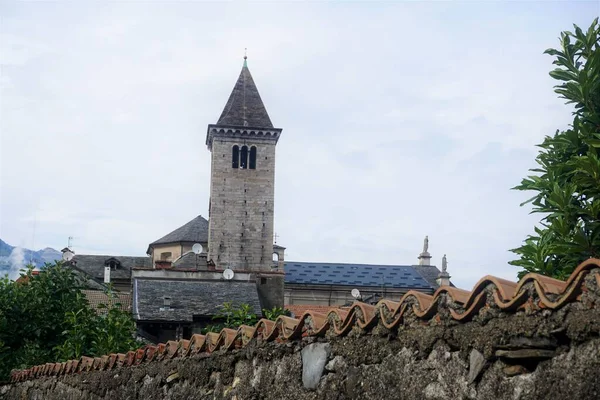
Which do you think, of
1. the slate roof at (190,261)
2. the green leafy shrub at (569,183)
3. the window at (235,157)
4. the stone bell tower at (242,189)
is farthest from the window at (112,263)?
the green leafy shrub at (569,183)

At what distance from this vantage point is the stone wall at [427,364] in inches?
105

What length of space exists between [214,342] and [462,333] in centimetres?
274

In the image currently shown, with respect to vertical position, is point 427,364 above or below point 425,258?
below

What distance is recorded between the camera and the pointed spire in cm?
6309

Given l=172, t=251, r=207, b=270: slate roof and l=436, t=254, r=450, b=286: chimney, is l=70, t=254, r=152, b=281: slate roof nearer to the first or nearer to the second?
l=172, t=251, r=207, b=270: slate roof

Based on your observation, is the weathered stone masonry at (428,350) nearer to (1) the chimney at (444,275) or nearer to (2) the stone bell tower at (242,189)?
(2) the stone bell tower at (242,189)

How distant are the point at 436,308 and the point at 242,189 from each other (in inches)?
2314

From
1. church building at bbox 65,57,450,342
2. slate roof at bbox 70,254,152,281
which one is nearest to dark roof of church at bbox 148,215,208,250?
church building at bbox 65,57,450,342

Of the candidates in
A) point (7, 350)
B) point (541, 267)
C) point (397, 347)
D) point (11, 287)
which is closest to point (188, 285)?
point (11, 287)

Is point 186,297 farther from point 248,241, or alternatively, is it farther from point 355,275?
point 355,275

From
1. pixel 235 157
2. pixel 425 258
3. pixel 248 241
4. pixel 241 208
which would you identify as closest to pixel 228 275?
pixel 248 241

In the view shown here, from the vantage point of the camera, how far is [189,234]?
66000mm

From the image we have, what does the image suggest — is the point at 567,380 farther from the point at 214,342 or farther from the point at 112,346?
the point at 112,346

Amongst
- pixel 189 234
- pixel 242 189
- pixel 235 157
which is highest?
pixel 235 157
